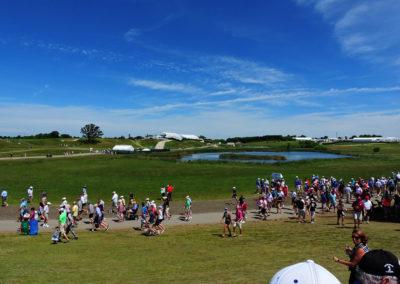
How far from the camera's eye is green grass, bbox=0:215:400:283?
887 cm

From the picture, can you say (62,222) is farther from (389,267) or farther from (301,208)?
(301,208)

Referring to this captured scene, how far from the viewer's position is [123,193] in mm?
28844

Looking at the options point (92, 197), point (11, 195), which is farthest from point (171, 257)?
point (11, 195)

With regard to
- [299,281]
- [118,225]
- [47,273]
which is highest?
[299,281]

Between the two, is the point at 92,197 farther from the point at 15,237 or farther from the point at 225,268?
the point at 225,268

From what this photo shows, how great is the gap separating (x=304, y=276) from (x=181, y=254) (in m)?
9.65

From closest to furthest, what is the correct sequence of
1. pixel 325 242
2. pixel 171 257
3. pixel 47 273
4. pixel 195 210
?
1. pixel 47 273
2. pixel 171 257
3. pixel 325 242
4. pixel 195 210

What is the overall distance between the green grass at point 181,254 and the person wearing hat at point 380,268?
17.9 feet

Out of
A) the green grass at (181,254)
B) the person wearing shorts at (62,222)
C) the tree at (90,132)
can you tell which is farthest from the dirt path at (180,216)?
the tree at (90,132)

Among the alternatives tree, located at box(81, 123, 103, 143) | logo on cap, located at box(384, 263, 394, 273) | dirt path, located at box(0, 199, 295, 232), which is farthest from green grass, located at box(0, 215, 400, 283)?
tree, located at box(81, 123, 103, 143)

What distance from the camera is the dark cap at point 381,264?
3.13m

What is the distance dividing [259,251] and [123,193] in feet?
66.8

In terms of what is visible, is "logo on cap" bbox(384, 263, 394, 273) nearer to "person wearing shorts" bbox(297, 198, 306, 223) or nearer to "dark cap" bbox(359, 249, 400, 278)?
"dark cap" bbox(359, 249, 400, 278)

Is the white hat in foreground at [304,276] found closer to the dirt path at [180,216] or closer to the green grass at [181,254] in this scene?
the green grass at [181,254]
